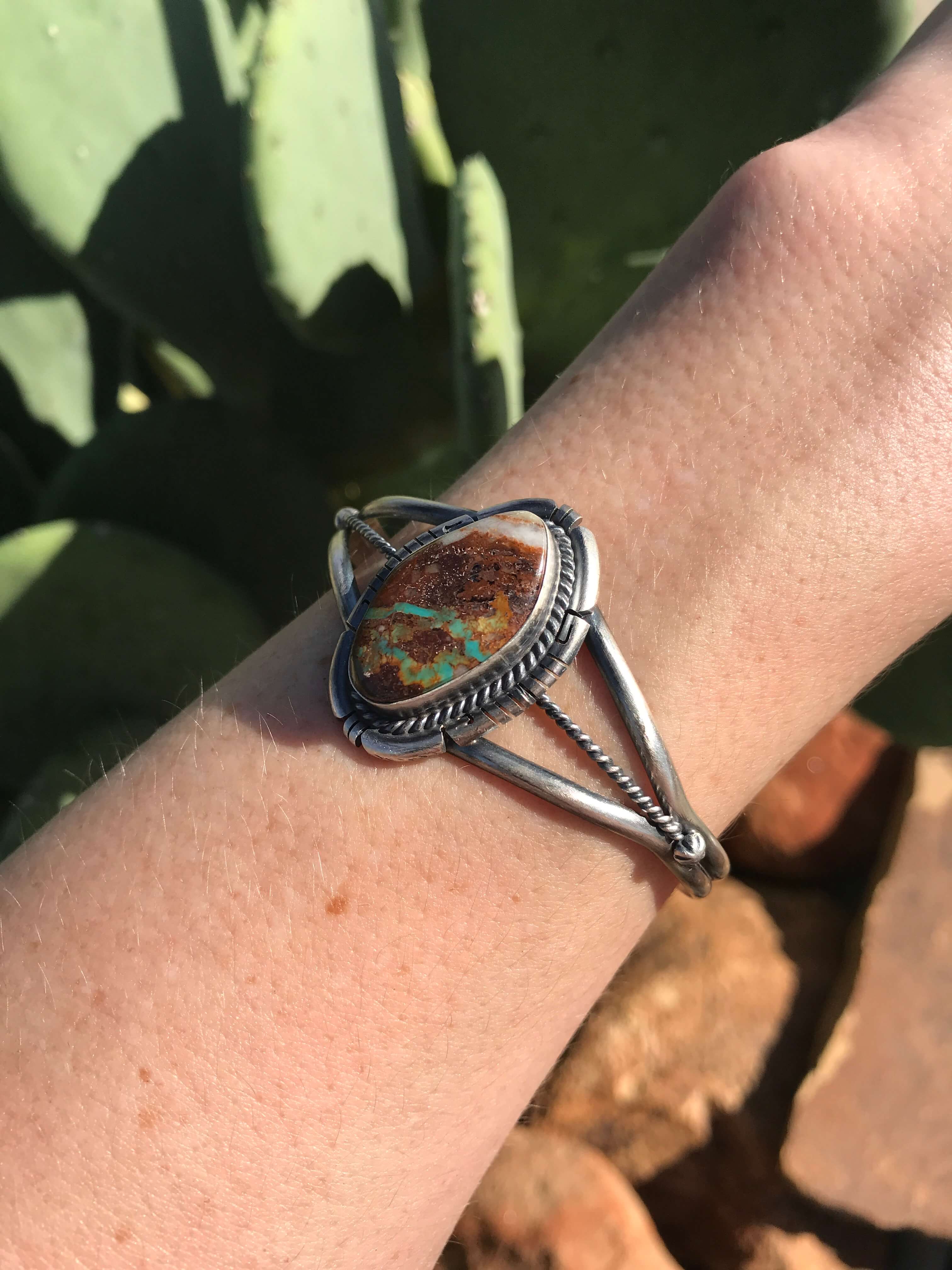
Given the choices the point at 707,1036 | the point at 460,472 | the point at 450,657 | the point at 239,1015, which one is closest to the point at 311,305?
the point at 460,472

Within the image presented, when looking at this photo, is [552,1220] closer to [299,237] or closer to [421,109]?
[299,237]

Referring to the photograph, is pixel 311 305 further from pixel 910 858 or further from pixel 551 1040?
pixel 910 858

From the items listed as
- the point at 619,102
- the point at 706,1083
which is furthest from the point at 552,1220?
the point at 619,102

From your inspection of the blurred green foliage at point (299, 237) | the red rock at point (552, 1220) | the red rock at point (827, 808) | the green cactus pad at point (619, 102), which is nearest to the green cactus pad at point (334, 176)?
the blurred green foliage at point (299, 237)

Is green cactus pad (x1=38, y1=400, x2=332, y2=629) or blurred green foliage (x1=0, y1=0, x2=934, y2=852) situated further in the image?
green cactus pad (x1=38, y1=400, x2=332, y2=629)

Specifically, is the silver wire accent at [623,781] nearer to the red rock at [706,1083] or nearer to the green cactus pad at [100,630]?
the green cactus pad at [100,630]

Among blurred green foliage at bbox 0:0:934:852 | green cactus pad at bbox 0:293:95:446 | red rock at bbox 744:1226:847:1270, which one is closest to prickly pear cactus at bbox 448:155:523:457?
blurred green foliage at bbox 0:0:934:852

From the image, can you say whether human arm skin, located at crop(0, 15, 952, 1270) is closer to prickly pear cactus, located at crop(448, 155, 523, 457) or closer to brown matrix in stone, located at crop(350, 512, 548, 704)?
brown matrix in stone, located at crop(350, 512, 548, 704)

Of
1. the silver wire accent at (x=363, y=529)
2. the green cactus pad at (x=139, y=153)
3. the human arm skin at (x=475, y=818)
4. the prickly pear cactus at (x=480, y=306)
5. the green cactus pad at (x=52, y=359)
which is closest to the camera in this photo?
the human arm skin at (x=475, y=818)
